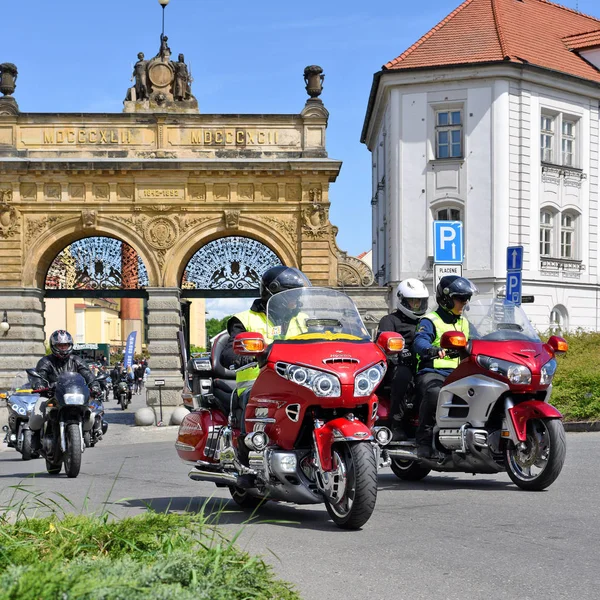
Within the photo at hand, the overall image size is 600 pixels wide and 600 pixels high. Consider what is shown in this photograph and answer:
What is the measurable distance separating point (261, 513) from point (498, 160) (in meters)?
25.7

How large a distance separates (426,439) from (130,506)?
8.79ft

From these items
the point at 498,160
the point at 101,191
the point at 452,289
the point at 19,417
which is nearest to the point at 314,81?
the point at 498,160

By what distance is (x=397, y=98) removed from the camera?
33562 mm

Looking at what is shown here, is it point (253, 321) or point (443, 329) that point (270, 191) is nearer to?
point (443, 329)

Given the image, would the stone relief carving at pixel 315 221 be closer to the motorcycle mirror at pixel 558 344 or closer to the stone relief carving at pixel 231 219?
the stone relief carving at pixel 231 219

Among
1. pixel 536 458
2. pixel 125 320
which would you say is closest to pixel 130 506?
pixel 536 458

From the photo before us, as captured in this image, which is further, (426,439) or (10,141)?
(10,141)

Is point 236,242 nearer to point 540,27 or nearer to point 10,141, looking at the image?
point 10,141

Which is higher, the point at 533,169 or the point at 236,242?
the point at 533,169

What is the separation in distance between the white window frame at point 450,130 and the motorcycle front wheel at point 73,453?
22159 mm

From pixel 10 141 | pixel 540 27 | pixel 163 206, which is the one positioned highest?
pixel 540 27

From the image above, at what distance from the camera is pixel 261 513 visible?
27.0 ft

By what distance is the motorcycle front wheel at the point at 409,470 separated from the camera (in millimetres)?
10570

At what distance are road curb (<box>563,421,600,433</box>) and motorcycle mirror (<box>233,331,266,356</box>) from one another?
1089 cm
